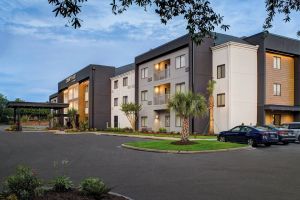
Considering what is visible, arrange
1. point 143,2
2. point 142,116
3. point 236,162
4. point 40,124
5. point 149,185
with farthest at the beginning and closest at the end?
1. point 40,124
2. point 142,116
3. point 236,162
4. point 149,185
5. point 143,2

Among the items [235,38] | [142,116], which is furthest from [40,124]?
[235,38]

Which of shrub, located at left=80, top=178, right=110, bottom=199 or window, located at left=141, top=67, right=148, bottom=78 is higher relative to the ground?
window, located at left=141, top=67, right=148, bottom=78

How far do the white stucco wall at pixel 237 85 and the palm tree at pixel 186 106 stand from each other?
1225cm

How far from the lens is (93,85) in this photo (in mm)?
59125

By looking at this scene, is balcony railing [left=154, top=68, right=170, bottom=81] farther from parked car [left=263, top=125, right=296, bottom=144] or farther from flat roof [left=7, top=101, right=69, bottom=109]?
flat roof [left=7, top=101, right=69, bottom=109]

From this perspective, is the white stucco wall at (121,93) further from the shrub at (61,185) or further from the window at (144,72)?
the shrub at (61,185)

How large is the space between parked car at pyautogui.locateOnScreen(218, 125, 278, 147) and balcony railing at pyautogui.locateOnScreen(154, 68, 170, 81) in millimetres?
18287

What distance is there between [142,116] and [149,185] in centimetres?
3842

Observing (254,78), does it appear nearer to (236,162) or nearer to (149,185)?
(236,162)

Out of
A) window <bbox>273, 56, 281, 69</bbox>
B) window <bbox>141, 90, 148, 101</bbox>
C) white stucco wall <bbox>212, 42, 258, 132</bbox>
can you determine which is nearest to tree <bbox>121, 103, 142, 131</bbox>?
window <bbox>141, 90, 148, 101</bbox>

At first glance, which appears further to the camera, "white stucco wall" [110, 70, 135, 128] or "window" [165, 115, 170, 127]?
"white stucco wall" [110, 70, 135, 128]

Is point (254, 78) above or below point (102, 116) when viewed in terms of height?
above

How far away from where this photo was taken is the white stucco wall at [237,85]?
116ft

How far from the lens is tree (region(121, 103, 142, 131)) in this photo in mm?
46750
